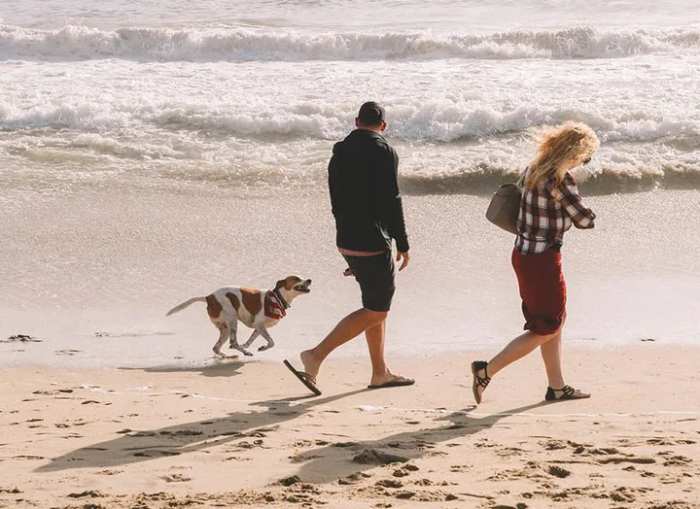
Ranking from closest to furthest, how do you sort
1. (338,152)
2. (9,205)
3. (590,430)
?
(590,430), (338,152), (9,205)

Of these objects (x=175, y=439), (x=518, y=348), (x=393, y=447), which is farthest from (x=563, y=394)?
(x=175, y=439)

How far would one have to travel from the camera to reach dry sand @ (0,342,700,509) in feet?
16.6

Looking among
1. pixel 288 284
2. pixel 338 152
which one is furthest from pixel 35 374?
pixel 338 152

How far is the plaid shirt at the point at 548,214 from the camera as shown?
21.0 ft

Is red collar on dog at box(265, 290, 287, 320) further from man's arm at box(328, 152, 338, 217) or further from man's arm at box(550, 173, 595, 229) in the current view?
man's arm at box(550, 173, 595, 229)

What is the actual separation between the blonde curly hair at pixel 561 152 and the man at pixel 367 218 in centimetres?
79

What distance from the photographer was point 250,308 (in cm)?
814

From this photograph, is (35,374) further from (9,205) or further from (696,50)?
(696,50)

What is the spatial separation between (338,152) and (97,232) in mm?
4654

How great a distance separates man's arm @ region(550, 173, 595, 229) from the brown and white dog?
226 cm

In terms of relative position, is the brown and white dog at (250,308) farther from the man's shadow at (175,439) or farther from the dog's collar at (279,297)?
the man's shadow at (175,439)

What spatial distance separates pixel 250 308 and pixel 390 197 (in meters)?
1.69

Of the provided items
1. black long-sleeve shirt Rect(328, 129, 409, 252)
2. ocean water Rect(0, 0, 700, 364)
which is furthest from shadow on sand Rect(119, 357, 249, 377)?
black long-sleeve shirt Rect(328, 129, 409, 252)

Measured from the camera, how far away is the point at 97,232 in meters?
11.0
